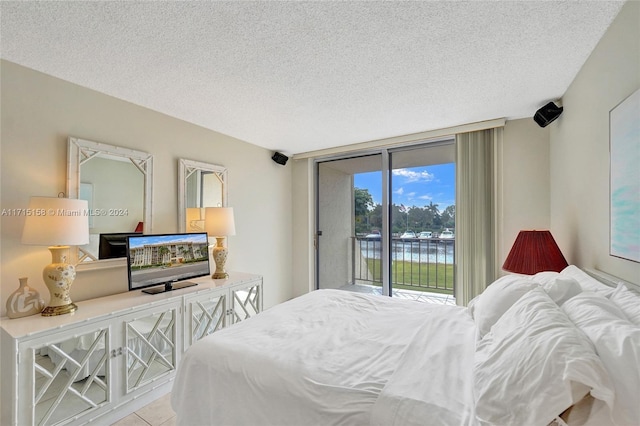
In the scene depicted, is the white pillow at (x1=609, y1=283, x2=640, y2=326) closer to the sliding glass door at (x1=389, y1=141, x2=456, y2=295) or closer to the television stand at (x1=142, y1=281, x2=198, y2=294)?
the sliding glass door at (x1=389, y1=141, x2=456, y2=295)

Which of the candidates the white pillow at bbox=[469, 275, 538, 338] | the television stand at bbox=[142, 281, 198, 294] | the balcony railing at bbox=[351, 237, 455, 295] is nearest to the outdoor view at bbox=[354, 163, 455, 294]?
the balcony railing at bbox=[351, 237, 455, 295]

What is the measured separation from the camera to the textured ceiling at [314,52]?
149cm

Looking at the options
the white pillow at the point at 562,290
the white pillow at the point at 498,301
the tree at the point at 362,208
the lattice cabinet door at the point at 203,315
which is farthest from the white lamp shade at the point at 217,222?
the white pillow at the point at 562,290

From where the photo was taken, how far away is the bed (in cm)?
79

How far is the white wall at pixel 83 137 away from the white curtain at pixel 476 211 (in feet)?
8.72

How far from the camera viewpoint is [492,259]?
319 cm

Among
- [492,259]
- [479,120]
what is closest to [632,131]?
[479,120]

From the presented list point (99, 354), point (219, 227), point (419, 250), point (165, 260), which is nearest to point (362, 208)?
point (419, 250)

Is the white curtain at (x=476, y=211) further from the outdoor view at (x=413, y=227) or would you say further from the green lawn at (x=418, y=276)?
the green lawn at (x=418, y=276)

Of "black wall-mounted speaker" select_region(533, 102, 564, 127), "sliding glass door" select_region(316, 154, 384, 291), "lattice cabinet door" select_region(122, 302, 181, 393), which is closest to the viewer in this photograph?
"lattice cabinet door" select_region(122, 302, 181, 393)

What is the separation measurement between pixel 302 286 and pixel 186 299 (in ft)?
7.73

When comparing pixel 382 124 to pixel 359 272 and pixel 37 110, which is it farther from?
A: pixel 37 110

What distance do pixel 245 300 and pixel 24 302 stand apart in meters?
1.65

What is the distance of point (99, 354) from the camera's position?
1.91 m
